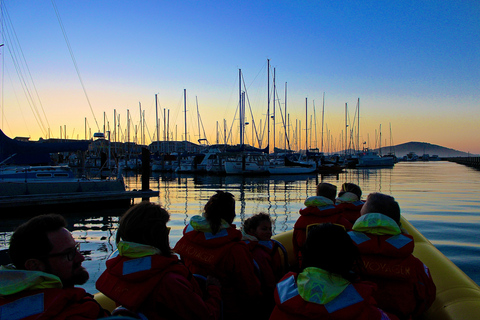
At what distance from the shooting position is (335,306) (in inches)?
72.9

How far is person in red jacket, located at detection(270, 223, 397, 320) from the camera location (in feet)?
6.10

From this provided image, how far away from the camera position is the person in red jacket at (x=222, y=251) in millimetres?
3232

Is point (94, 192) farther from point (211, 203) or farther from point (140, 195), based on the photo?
point (211, 203)

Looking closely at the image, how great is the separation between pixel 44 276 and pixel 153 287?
674 millimetres

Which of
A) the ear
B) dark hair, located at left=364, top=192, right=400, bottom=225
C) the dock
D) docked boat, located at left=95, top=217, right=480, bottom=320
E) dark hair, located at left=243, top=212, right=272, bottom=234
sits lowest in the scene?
the dock

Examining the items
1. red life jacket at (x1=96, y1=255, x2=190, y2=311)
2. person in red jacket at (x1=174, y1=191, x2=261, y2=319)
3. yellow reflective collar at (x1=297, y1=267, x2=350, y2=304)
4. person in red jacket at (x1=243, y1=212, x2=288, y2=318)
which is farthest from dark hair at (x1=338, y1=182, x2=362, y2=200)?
red life jacket at (x1=96, y1=255, x2=190, y2=311)

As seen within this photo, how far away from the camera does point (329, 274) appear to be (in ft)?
6.30

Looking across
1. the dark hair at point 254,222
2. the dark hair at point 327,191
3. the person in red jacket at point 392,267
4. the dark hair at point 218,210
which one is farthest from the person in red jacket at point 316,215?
the person in red jacket at point 392,267

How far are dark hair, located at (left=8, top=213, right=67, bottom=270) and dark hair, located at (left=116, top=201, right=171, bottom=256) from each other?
49 cm

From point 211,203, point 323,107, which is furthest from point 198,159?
point 211,203

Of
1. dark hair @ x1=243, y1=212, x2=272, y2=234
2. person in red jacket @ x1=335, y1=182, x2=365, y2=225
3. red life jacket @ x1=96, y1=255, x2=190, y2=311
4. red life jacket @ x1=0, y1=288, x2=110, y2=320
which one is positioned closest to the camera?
red life jacket @ x1=0, y1=288, x2=110, y2=320

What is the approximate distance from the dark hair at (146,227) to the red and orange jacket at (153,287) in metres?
0.08

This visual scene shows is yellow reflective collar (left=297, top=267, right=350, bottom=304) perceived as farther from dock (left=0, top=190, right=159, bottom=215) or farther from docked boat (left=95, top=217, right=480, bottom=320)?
dock (left=0, top=190, right=159, bottom=215)

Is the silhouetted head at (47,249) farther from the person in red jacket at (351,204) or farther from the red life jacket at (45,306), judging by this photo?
the person in red jacket at (351,204)
